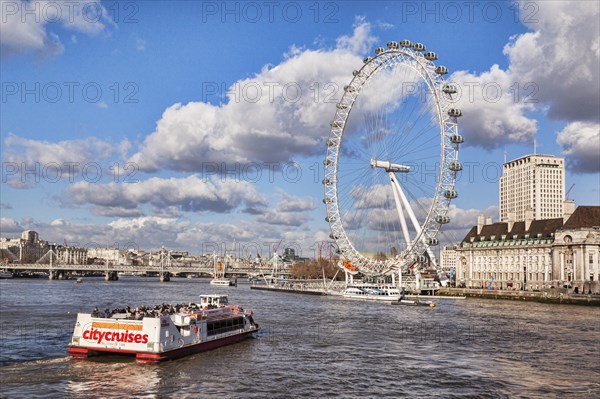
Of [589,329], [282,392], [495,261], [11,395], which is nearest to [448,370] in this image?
[282,392]

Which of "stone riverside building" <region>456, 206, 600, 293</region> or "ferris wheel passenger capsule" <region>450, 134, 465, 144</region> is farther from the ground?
A: "ferris wheel passenger capsule" <region>450, 134, 465, 144</region>

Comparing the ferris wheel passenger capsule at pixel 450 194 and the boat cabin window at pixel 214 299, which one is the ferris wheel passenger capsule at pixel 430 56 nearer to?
the ferris wheel passenger capsule at pixel 450 194

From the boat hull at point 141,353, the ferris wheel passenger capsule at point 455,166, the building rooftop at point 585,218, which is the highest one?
the ferris wheel passenger capsule at point 455,166

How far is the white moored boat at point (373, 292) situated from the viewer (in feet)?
325

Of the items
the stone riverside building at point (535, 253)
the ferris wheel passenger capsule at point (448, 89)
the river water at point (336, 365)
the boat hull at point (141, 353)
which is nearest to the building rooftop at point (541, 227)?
the stone riverside building at point (535, 253)

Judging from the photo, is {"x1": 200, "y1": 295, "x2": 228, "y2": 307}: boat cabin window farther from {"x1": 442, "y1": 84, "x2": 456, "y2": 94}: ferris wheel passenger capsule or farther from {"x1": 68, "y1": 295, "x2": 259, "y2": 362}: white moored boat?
{"x1": 442, "y1": 84, "x2": 456, "y2": 94}: ferris wheel passenger capsule

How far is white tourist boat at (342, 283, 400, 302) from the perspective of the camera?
324ft

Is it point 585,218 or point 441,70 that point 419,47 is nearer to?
point 441,70

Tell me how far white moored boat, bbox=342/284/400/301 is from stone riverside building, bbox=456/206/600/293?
92.1 feet

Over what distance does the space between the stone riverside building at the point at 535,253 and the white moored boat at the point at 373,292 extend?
28.1 m

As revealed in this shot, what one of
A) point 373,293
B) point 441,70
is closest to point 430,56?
point 441,70

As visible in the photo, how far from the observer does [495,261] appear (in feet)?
427

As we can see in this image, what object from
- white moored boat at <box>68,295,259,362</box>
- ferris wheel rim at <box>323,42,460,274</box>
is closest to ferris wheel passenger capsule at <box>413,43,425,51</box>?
ferris wheel rim at <box>323,42,460,274</box>

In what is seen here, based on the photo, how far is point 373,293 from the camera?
341 ft
